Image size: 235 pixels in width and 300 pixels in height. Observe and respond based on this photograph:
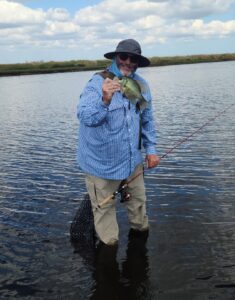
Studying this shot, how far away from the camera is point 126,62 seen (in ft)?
21.1

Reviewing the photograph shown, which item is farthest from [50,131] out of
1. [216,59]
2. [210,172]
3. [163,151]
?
[216,59]

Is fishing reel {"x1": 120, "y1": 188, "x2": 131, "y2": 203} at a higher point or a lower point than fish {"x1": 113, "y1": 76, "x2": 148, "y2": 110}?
lower

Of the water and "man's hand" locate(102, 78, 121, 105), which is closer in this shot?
"man's hand" locate(102, 78, 121, 105)

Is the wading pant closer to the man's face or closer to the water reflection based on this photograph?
the water reflection

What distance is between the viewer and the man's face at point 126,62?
638cm

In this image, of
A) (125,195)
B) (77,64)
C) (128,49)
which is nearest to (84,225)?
(125,195)

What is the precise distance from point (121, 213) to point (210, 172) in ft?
13.5

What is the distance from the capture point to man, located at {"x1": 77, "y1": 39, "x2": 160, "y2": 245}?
610cm

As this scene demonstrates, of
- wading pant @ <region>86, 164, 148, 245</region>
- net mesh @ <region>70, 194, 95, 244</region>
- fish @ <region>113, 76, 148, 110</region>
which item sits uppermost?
fish @ <region>113, 76, 148, 110</region>

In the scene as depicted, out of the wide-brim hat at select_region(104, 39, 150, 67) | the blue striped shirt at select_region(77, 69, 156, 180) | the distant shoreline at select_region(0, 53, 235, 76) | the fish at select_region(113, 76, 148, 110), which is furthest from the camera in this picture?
the distant shoreline at select_region(0, 53, 235, 76)

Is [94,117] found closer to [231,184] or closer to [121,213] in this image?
[121,213]

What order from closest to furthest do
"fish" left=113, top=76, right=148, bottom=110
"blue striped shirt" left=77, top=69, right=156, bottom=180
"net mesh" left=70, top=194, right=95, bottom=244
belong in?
"fish" left=113, top=76, right=148, bottom=110
"blue striped shirt" left=77, top=69, right=156, bottom=180
"net mesh" left=70, top=194, right=95, bottom=244

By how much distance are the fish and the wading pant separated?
1.22m

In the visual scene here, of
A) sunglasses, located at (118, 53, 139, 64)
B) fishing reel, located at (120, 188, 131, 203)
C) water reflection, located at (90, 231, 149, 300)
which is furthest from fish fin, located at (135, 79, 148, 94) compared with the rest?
water reflection, located at (90, 231, 149, 300)
